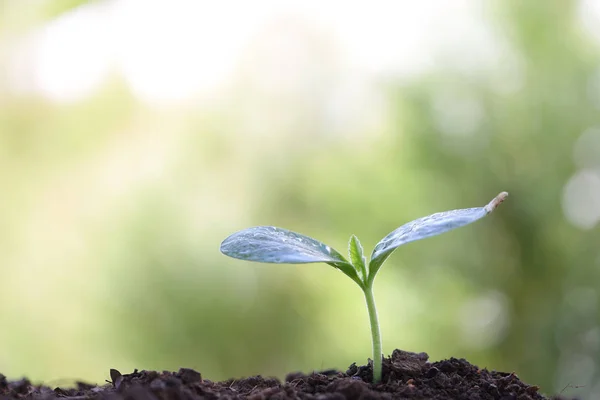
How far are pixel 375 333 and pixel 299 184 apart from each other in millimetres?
1810

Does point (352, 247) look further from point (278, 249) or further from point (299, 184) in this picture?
point (299, 184)

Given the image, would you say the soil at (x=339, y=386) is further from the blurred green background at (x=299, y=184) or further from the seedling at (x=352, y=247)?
the blurred green background at (x=299, y=184)

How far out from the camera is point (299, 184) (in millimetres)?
2416

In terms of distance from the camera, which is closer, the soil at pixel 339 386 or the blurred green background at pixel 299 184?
the soil at pixel 339 386

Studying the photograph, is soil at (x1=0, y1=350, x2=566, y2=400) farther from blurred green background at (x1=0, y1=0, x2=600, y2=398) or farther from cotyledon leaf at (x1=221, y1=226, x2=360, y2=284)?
blurred green background at (x1=0, y1=0, x2=600, y2=398)

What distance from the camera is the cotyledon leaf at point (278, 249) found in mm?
559

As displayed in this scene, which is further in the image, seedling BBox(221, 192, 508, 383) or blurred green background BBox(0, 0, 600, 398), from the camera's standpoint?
blurred green background BBox(0, 0, 600, 398)

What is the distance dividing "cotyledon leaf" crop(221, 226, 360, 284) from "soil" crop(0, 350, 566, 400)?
0.40 feet

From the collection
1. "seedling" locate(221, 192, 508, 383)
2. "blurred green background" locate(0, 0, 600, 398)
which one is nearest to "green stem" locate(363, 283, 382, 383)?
"seedling" locate(221, 192, 508, 383)

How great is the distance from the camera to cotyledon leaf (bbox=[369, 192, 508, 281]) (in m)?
0.54

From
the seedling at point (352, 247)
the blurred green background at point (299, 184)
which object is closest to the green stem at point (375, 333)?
the seedling at point (352, 247)

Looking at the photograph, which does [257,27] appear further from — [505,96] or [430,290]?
[430,290]

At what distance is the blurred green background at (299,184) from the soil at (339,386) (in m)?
1.57

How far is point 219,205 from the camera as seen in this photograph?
7.66 ft
